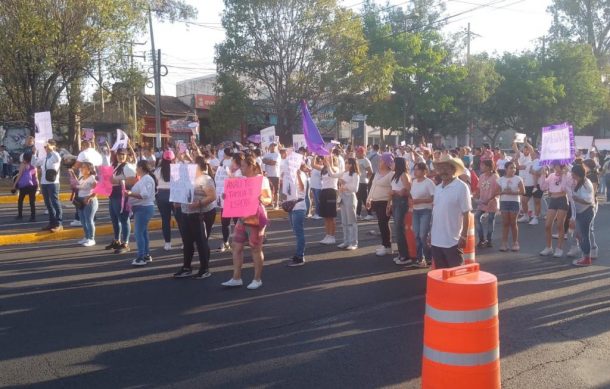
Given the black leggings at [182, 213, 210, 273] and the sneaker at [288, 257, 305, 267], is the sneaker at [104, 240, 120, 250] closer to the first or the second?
the black leggings at [182, 213, 210, 273]

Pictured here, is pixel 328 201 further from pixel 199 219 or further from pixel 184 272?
pixel 184 272

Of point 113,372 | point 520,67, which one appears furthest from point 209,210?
point 520,67

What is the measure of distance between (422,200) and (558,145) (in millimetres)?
3305

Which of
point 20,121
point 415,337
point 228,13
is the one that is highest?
point 228,13

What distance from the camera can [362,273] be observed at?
8398 mm

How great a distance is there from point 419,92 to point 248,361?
37.7 m

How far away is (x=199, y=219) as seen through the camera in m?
7.95

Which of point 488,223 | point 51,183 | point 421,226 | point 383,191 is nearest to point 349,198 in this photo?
point 383,191

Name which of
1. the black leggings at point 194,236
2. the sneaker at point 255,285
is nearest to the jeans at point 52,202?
the black leggings at point 194,236

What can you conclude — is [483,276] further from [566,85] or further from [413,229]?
[566,85]

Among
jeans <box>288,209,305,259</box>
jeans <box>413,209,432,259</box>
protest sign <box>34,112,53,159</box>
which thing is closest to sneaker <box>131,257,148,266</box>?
jeans <box>288,209,305,259</box>

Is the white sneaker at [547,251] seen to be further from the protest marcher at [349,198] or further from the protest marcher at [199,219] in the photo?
the protest marcher at [199,219]

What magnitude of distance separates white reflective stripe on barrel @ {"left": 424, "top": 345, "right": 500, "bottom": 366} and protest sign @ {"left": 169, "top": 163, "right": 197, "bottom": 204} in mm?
5001

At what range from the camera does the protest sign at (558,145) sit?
948 cm
